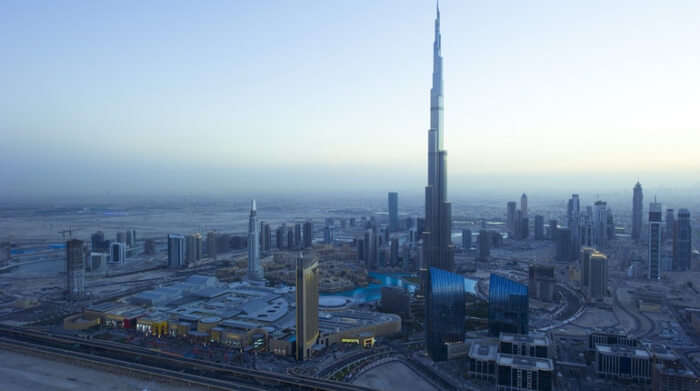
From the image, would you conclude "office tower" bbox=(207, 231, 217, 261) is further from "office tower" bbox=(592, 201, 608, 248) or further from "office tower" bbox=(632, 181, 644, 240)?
"office tower" bbox=(632, 181, 644, 240)

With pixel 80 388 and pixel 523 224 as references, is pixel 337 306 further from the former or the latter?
pixel 523 224

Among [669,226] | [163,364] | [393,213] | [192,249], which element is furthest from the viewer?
[393,213]

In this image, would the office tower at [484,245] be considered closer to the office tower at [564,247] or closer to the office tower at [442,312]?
the office tower at [564,247]

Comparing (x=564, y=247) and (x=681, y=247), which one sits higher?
(x=681, y=247)

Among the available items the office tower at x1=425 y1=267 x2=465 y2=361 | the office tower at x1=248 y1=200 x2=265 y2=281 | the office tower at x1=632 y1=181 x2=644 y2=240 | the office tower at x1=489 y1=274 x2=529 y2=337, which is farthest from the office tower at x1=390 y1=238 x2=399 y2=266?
the office tower at x1=632 y1=181 x2=644 y2=240

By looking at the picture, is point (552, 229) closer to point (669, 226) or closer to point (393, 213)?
point (669, 226)

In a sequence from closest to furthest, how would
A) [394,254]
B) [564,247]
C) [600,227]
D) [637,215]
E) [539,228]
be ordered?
[394,254] → [564,247] → [600,227] → [637,215] → [539,228]

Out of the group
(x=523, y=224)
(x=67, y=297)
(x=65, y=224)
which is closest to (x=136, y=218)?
(x=65, y=224)

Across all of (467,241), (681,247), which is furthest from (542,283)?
(467,241)
